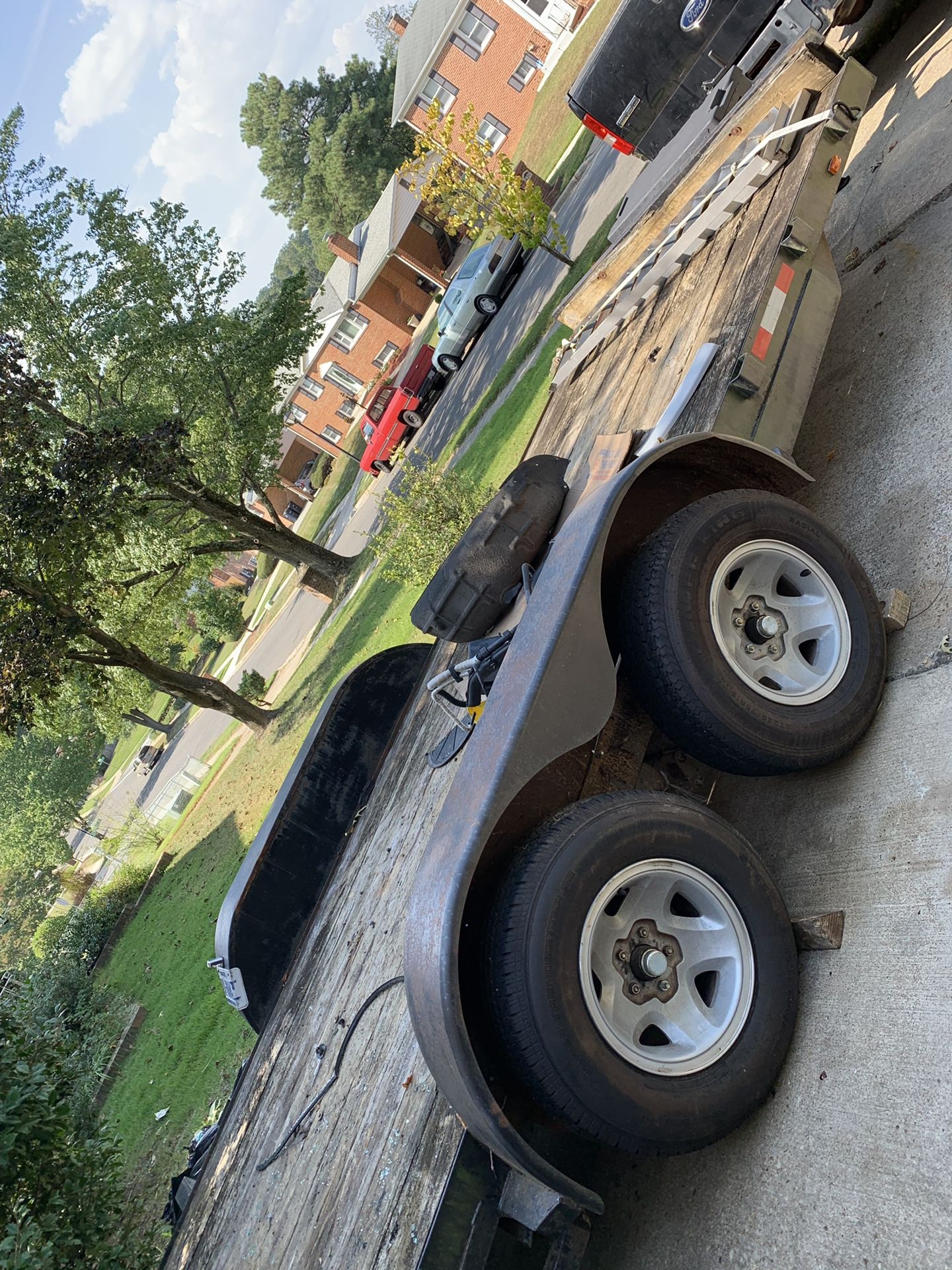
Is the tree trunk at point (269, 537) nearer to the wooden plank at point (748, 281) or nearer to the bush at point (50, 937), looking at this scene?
the bush at point (50, 937)

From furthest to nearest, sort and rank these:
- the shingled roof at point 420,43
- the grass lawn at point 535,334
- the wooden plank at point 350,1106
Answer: the shingled roof at point 420,43
the grass lawn at point 535,334
the wooden plank at point 350,1106

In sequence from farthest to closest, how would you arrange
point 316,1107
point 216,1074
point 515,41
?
1. point 515,41
2. point 216,1074
3. point 316,1107

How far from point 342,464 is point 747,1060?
40.5 metres

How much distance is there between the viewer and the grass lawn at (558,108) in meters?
27.5

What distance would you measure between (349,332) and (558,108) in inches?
569

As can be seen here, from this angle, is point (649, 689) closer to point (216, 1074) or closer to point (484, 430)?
point (216, 1074)

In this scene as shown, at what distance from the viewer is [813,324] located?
453 centimetres

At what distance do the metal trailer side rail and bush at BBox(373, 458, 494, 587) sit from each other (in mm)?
5605

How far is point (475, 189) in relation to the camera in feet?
43.1

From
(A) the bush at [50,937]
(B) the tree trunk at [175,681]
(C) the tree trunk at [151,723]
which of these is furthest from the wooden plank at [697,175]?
(C) the tree trunk at [151,723]

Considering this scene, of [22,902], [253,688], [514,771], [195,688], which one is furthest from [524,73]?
[514,771]

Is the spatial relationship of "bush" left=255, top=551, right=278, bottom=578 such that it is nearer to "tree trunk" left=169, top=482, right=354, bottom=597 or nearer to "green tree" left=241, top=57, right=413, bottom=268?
"tree trunk" left=169, top=482, right=354, bottom=597

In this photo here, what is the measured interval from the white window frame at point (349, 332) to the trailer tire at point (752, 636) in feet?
130

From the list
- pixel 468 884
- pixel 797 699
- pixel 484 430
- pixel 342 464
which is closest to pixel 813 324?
pixel 797 699
